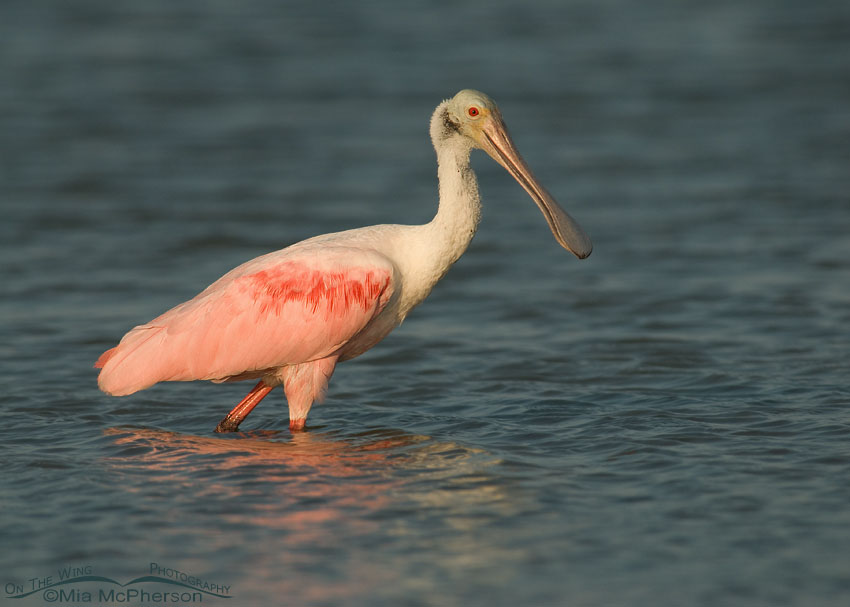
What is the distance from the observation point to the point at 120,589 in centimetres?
675

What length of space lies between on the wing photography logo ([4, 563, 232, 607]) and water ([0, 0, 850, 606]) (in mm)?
39

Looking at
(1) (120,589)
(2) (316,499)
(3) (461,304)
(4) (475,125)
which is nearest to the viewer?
→ (1) (120,589)

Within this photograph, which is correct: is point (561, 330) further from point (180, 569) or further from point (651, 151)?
point (651, 151)

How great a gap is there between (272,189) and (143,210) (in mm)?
1997

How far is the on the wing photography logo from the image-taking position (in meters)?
6.63

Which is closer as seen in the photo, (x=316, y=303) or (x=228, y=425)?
(x=316, y=303)

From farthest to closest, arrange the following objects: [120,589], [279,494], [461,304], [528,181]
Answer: [461,304], [528,181], [279,494], [120,589]

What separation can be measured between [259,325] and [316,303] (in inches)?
18.8

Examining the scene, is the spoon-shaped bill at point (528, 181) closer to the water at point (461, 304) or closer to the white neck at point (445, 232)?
the white neck at point (445, 232)

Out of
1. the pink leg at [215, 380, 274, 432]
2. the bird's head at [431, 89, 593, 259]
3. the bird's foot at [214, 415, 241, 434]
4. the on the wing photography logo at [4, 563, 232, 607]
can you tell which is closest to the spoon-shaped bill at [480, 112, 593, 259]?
the bird's head at [431, 89, 593, 259]

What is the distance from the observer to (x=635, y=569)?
22.1 feet

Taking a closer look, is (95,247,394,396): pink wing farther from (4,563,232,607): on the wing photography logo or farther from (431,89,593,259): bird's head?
(4,563,232,607): on the wing photography logo

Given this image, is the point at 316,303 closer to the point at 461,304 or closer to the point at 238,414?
the point at 238,414

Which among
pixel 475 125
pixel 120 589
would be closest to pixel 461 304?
pixel 475 125
